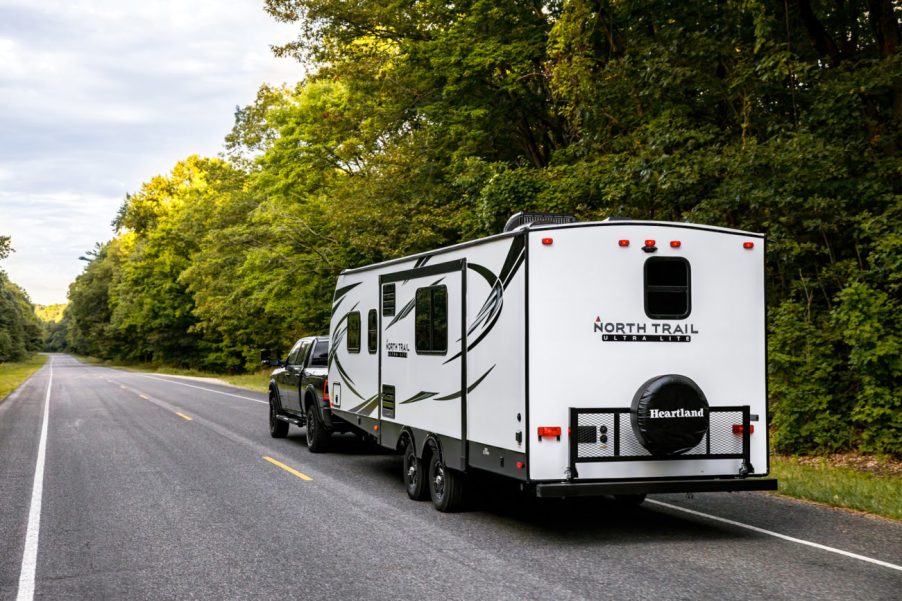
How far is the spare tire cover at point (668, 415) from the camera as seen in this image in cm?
Answer: 786

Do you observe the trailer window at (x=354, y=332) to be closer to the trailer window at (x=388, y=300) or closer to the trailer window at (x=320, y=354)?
the trailer window at (x=388, y=300)

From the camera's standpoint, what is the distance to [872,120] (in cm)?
1477

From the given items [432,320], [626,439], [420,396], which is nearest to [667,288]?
[626,439]

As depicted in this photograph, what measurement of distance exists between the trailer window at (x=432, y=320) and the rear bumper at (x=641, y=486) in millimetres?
2473

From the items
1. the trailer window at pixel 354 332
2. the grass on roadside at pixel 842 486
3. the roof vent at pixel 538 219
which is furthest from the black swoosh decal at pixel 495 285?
the grass on roadside at pixel 842 486

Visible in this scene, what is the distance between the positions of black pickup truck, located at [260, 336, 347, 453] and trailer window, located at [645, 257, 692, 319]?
7313mm

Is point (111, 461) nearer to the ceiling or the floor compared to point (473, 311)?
nearer to the floor

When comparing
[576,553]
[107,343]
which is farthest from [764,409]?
[107,343]

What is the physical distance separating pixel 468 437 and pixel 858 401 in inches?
311

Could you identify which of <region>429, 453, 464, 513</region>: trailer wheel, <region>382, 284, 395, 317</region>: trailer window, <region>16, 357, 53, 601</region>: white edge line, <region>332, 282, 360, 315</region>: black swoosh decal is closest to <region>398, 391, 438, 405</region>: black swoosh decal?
<region>429, 453, 464, 513</region>: trailer wheel

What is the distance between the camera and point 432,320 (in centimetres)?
1006

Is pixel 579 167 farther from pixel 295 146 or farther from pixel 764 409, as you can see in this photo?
pixel 295 146

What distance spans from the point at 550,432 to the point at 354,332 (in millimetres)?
5777

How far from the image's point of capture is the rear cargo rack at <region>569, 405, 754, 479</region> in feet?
25.6
